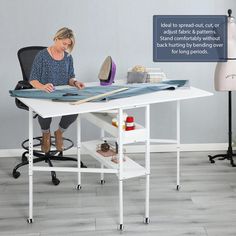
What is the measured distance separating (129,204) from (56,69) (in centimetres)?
109

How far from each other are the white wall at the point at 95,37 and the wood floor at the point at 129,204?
63cm

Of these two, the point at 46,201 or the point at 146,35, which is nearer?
the point at 46,201

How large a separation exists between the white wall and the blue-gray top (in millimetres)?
916

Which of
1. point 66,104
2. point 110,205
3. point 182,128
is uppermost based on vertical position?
point 66,104

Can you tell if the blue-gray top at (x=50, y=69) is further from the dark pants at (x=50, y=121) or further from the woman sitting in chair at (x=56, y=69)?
the dark pants at (x=50, y=121)

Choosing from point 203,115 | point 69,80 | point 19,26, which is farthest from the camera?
point 203,115

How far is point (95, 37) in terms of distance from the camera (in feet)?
16.1

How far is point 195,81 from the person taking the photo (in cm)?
504

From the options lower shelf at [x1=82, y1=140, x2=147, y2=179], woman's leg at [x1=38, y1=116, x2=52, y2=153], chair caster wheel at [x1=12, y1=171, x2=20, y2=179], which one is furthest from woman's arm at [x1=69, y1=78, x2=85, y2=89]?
chair caster wheel at [x1=12, y1=171, x2=20, y2=179]

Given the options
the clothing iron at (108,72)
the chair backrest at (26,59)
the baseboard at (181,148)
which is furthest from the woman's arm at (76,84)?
the baseboard at (181,148)

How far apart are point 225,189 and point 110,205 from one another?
898mm

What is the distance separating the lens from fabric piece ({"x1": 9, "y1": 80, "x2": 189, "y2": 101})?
134 inches

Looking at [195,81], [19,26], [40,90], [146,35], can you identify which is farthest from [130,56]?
[40,90]

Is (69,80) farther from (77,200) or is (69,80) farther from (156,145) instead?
(156,145)
